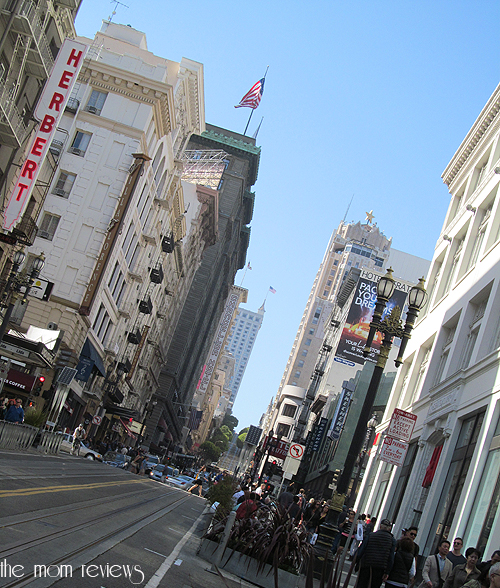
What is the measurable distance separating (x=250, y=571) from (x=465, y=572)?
12.3ft

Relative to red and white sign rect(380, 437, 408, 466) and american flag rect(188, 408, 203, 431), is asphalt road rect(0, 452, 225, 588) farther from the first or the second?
american flag rect(188, 408, 203, 431)

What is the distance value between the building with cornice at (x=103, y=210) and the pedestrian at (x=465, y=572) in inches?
1307

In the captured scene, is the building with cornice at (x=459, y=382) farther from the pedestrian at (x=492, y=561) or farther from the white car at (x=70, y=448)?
the white car at (x=70, y=448)

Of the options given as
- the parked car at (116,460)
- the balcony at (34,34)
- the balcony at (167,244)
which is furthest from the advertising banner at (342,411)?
the balcony at (34,34)

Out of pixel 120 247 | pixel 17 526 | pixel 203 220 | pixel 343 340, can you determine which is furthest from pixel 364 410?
pixel 203 220

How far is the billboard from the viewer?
196ft

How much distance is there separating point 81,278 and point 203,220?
5824 centimetres

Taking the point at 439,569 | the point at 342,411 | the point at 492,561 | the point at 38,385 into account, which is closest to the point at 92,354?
the point at 38,385

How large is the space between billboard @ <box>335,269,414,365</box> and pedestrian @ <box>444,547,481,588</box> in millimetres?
44648

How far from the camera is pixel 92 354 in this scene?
165 feet

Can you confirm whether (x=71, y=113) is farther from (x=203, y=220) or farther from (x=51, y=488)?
(x=203, y=220)

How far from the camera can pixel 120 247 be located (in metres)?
51.7

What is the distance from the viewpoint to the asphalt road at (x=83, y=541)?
8.72 meters

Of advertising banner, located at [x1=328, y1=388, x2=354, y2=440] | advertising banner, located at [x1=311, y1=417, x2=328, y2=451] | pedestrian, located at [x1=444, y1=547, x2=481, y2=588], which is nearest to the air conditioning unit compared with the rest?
advertising banner, located at [x1=328, y1=388, x2=354, y2=440]
